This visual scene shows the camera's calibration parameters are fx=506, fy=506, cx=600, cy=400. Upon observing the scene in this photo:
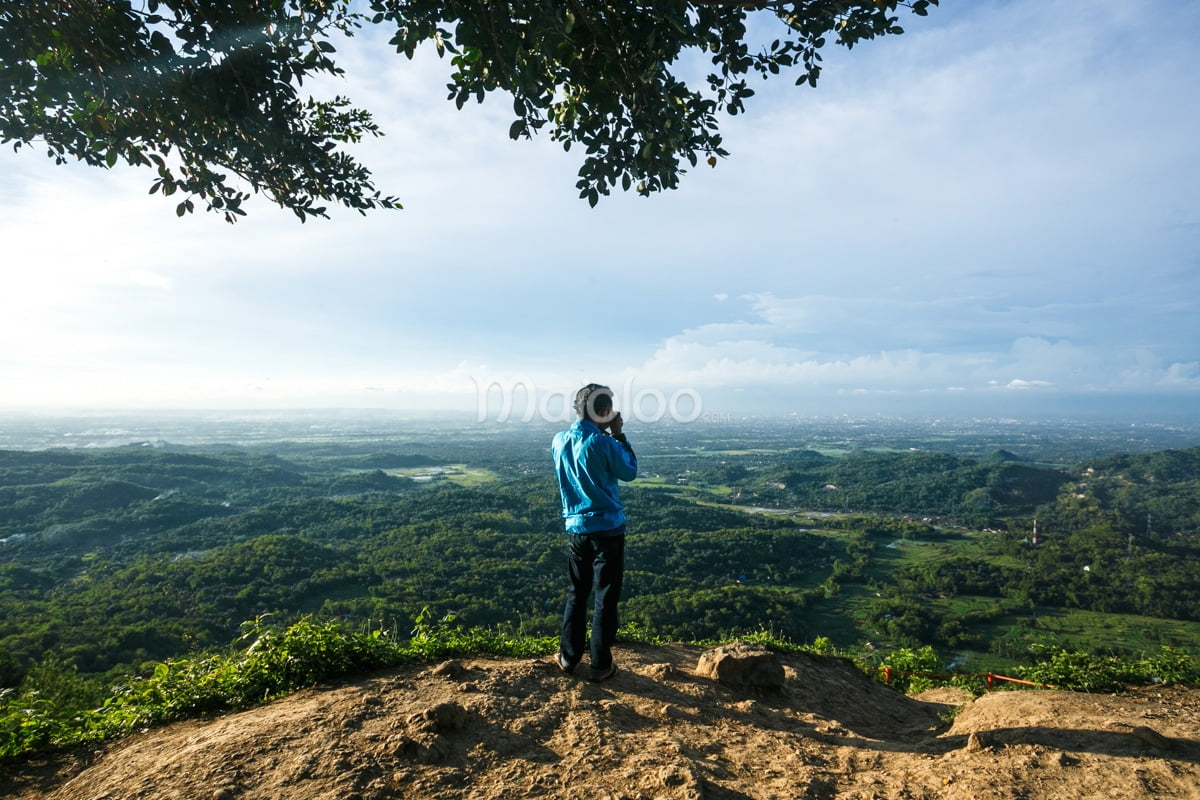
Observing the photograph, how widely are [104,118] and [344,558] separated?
32.8m

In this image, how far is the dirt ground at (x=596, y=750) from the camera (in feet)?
7.58

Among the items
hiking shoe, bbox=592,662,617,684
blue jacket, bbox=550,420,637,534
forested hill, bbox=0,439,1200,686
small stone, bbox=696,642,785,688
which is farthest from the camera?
forested hill, bbox=0,439,1200,686

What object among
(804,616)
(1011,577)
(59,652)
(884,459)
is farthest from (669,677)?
(884,459)

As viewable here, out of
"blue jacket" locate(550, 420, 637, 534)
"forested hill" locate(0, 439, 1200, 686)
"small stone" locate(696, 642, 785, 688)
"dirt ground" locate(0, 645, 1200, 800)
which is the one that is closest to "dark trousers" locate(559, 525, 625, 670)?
"blue jacket" locate(550, 420, 637, 534)

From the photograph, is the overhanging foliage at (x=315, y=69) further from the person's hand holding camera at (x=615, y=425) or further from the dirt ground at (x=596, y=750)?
the dirt ground at (x=596, y=750)

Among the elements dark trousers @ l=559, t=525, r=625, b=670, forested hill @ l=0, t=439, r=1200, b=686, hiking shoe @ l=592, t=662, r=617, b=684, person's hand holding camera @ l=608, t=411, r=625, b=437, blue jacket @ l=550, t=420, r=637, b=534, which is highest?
person's hand holding camera @ l=608, t=411, r=625, b=437

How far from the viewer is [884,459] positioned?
81875 mm

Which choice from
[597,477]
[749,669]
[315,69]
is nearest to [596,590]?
[597,477]

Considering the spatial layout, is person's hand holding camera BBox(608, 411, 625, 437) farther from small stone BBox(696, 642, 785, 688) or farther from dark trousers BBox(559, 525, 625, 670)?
small stone BBox(696, 642, 785, 688)

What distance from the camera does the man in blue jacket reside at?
11.5 ft

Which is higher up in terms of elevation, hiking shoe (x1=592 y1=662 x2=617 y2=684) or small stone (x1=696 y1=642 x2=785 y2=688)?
hiking shoe (x1=592 y1=662 x2=617 y2=684)

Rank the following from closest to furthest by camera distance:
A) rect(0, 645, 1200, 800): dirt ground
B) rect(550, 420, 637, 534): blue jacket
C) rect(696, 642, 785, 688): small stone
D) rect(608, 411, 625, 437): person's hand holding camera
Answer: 1. rect(0, 645, 1200, 800): dirt ground
2. rect(550, 420, 637, 534): blue jacket
3. rect(608, 411, 625, 437): person's hand holding camera
4. rect(696, 642, 785, 688): small stone

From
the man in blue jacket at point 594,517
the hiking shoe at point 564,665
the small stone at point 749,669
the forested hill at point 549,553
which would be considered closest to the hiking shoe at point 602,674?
the man in blue jacket at point 594,517

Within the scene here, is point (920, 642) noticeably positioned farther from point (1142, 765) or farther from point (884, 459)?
point (884, 459)
